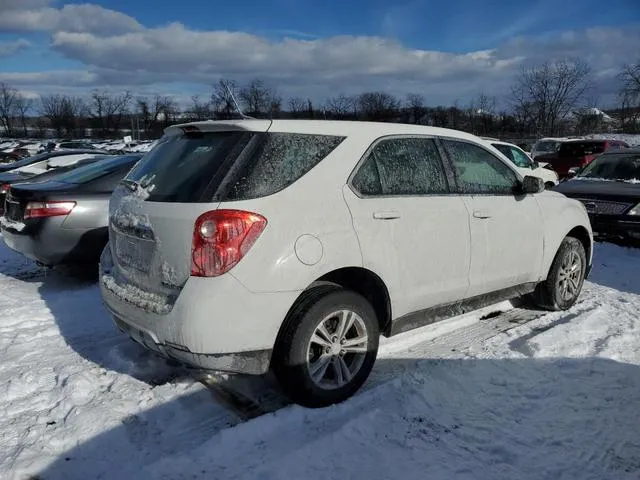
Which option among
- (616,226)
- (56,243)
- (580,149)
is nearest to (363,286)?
(56,243)

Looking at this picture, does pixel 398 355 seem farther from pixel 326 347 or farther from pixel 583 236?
pixel 583 236

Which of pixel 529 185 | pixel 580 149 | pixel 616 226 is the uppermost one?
pixel 580 149

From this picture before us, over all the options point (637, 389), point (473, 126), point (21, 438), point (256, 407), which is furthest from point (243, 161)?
point (473, 126)

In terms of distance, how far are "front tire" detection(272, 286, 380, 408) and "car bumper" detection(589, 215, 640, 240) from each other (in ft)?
18.1

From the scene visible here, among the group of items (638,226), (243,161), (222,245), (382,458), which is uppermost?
(243,161)

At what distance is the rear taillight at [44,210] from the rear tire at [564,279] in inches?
195

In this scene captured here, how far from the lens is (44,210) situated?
219 inches

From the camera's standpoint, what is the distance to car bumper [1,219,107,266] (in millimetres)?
5535

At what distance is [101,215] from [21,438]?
324 centimetres

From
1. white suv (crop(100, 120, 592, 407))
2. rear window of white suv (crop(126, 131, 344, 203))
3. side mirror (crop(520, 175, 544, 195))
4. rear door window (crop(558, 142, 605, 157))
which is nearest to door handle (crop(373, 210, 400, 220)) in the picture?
white suv (crop(100, 120, 592, 407))

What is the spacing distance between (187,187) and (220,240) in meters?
0.49

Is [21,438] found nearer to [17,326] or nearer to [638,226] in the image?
[17,326]

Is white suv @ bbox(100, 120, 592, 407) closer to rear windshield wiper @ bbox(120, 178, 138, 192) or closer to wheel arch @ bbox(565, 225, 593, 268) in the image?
rear windshield wiper @ bbox(120, 178, 138, 192)

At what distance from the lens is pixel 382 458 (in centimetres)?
281
